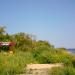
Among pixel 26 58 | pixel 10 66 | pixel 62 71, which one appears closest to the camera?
pixel 62 71

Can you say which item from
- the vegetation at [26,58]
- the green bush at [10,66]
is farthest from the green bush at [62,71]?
the green bush at [10,66]

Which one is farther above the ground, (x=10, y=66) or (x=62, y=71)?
(x=10, y=66)

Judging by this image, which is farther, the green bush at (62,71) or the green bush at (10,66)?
the green bush at (10,66)

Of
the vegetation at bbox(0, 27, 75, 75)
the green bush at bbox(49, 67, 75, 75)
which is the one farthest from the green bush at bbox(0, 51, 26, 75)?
the green bush at bbox(49, 67, 75, 75)

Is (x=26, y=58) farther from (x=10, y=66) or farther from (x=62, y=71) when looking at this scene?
(x=62, y=71)

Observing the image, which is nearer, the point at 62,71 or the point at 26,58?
the point at 62,71

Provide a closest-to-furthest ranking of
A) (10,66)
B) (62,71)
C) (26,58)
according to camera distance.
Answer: (62,71)
(10,66)
(26,58)

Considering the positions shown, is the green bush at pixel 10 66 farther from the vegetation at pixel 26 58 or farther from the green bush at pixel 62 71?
the green bush at pixel 62 71

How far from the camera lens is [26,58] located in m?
19.9

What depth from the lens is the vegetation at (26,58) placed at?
49.6 ft

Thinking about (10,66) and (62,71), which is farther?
(10,66)

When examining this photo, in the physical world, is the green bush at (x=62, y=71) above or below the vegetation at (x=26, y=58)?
below

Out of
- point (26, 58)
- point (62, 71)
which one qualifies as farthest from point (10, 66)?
point (26, 58)

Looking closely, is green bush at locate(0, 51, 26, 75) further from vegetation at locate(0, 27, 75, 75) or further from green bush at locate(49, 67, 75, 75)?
green bush at locate(49, 67, 75, 75)
